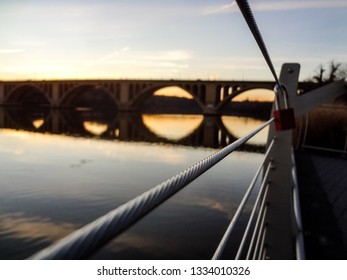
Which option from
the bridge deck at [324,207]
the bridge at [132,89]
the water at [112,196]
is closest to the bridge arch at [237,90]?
the bridge at [132,89]

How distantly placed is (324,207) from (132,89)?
190ft

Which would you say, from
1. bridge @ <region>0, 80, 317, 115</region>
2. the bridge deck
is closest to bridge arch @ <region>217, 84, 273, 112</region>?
bridge @ <region>0, 80, 317, 115</region>

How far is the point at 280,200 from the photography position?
112 inches

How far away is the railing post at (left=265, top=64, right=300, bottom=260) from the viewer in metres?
2.85

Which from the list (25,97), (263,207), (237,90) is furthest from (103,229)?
(25,97)

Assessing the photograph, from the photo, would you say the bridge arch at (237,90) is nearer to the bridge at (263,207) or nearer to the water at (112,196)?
the water at (112,196)

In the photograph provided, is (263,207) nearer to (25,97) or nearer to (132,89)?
(132,89)

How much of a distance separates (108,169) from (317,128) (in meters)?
9.05
